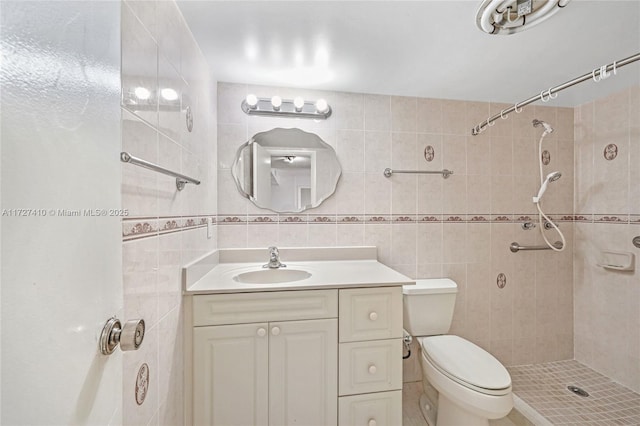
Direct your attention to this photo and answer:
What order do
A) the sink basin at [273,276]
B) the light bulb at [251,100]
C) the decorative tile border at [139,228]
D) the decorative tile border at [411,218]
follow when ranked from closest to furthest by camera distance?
1. the decorative tile border at [139,228]
2. the sink basin at [273,276]
3. the light bulb at [251,100]
4. the decorative tile border at [411,218]

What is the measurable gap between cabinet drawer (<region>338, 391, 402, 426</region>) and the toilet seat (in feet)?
0.98

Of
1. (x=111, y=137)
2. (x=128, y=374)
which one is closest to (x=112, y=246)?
(x=111, y=137)

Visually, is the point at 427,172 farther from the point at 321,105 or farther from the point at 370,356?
the point at 370,356

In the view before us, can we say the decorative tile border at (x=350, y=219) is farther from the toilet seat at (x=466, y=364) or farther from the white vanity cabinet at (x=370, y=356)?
the toilet seat at (x=466, y=364)

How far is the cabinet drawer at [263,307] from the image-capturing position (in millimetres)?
1223

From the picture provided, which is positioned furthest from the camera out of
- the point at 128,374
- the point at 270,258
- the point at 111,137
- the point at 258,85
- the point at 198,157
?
the point at 258,85

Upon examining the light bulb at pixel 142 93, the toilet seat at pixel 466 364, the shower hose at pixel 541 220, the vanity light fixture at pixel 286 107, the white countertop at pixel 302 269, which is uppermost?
the vanity light fixture at pixel 286 107

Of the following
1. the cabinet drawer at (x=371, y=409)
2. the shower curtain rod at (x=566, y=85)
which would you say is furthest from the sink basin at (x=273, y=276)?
the shower curtain rod at (x=566, y=85)

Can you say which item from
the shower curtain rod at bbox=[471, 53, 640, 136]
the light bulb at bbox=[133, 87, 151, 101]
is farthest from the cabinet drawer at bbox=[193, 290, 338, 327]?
the shower curtain rod at bbox=[471, 53, 640, 136]

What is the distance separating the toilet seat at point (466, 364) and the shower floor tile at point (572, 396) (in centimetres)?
64

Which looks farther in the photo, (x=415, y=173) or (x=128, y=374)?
(x=415, y=173)

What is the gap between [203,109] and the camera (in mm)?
1452

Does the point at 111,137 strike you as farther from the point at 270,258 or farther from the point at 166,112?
the point at 270,258

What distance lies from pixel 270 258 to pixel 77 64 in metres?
1.39
